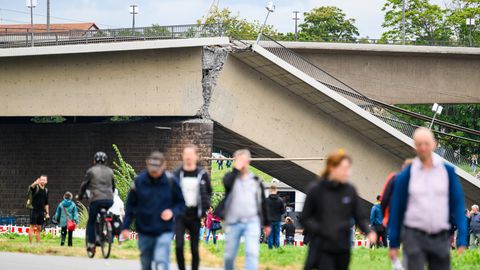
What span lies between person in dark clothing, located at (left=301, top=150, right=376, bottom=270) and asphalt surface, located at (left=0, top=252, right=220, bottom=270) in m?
7.62

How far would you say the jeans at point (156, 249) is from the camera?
1382cm

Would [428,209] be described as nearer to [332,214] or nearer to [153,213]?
[332,214]

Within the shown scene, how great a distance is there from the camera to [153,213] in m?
13.8

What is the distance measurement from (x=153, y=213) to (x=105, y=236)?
6698 mm

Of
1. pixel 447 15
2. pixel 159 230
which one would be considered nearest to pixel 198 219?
pixel 159 230

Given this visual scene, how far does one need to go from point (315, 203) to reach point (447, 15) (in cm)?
8879

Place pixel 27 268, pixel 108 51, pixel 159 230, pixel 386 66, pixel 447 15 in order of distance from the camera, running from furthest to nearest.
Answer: pixel 447 15 → pixel 386 66 → pixel 108 51 → pixel 27 268 → pixel 159 230

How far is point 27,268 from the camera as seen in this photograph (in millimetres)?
18500

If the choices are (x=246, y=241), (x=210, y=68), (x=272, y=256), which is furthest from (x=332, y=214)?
(x=210, y=68)

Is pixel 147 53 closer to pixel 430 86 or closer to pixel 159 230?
pixel 430 86

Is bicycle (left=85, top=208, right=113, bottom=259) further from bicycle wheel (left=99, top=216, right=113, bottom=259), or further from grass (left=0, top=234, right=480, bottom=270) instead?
grass (left=0, top=234, right=480, bottom=270)

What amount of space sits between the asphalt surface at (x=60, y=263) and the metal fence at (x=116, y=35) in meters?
20.5

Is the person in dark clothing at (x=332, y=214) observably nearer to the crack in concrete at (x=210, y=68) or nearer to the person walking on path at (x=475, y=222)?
the person walking on path at (x=475, y=222)

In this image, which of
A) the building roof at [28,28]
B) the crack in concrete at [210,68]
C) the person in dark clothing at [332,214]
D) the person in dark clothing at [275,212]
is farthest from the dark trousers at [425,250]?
the building roof at [28,28]
